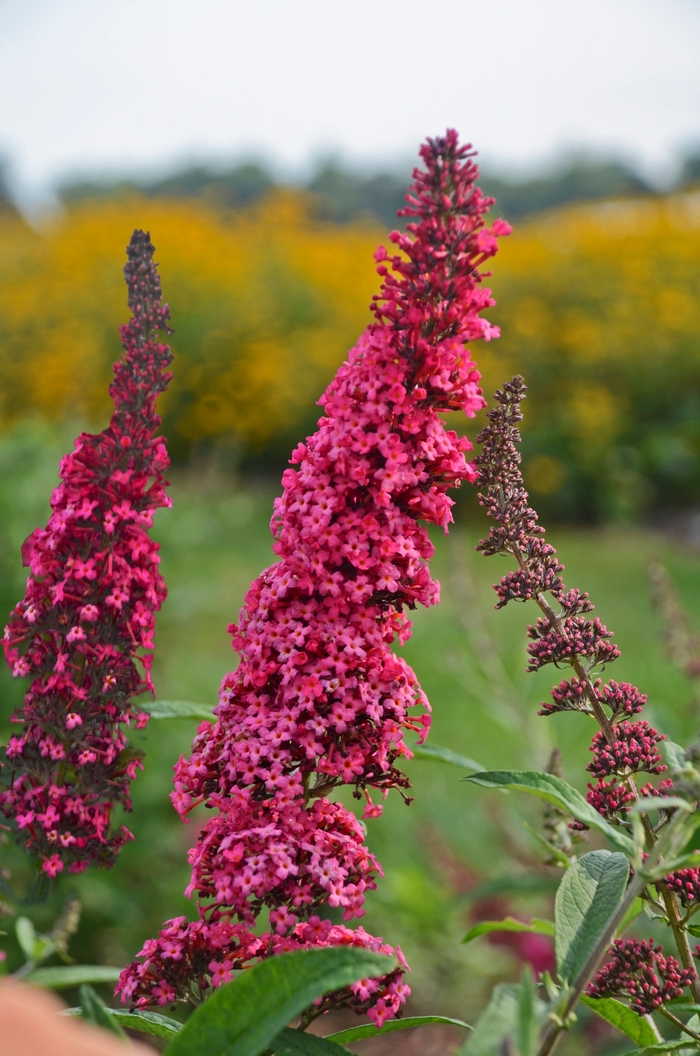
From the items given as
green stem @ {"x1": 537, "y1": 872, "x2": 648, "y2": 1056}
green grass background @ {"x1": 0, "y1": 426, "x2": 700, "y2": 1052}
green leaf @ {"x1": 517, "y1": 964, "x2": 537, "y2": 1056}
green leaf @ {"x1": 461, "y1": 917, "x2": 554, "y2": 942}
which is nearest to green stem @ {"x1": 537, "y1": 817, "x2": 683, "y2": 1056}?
green stem @ {"x1": 537, "y1": 872, "x2": 648, "y2": 1056}

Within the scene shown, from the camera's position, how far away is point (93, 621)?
100 centimetres

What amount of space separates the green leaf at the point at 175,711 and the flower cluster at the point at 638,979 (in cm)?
52

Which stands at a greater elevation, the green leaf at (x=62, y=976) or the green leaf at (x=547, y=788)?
the green leaf at (x=547, y=788)

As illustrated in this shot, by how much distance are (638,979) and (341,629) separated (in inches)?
19.1

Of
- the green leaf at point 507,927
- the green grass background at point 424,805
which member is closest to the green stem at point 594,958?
the green leaf at point 507,927

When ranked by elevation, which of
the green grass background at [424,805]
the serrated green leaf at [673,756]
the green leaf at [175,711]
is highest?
the green leaf at [175,711]

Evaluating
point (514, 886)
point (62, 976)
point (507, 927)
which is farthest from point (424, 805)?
point (62, 976)

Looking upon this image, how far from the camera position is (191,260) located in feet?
37.7

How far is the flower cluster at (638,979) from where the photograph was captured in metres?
0.97

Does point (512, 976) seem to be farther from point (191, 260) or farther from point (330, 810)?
point (191, 260)

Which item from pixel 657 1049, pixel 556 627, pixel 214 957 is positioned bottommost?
pixel 657 1049

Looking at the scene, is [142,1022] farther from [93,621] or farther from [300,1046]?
[93,621]

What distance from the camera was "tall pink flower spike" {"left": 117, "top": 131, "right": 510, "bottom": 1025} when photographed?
91 cm

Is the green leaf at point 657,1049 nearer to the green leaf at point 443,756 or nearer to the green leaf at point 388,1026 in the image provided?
the green leaf at point 388,1026
